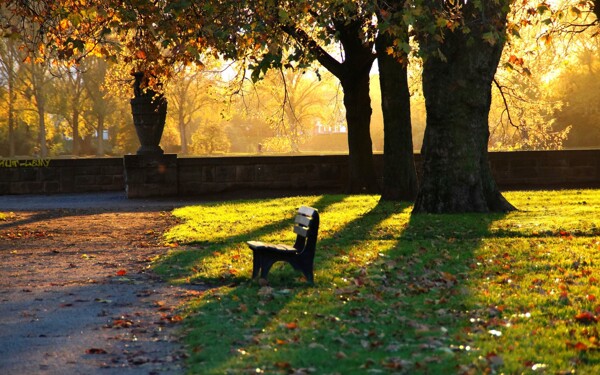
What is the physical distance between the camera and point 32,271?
38.3 ft

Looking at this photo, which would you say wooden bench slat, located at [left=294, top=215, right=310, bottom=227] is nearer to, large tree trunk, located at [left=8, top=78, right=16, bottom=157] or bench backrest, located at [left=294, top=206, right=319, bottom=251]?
bench backrest, located at [left=294, top=206, right=319, bottom=251]

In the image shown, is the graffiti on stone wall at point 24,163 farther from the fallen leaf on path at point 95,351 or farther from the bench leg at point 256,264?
the fallen leaf on path at point 95,351

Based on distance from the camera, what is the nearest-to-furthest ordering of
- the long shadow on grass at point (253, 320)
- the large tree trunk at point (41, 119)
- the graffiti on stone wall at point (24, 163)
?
the long shadow on grass at point (253, 320)
the graffiti on stone wall at point (24, 163)
the large tree trunk at point (41, 119)

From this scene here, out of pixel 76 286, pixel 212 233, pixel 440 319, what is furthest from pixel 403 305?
pixel 212 233

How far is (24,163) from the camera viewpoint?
27078 mm

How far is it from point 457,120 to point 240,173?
1029cm

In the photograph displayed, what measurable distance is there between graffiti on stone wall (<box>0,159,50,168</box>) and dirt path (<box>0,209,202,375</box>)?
35.1 feet

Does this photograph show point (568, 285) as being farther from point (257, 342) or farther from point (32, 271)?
point (32, 271)

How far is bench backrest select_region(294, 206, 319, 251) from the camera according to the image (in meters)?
9.69

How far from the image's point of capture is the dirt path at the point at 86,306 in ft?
22.4

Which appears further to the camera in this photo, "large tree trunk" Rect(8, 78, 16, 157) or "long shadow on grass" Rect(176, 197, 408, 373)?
"large tree trunk" Rect(8, 78, 16, 157)

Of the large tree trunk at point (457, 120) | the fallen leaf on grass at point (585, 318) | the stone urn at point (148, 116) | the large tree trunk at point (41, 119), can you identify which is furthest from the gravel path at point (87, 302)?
the large tree trunk at point (41, 119)

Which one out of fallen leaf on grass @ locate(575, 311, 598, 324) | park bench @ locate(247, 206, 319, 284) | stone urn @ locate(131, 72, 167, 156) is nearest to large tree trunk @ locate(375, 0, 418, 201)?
stone urn @ locate(131, 72, 167, 156)

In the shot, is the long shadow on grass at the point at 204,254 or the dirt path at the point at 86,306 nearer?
the dirt path at the point at 86,306
